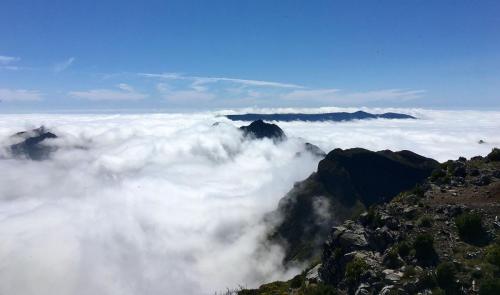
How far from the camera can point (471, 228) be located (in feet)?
136

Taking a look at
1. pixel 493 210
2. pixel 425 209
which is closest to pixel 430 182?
pixel 425 209

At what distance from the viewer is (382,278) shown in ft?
130

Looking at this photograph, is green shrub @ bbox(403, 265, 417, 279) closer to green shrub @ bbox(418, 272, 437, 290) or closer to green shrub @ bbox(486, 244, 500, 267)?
green shrub @ bbox(418, 272, 437, 290)

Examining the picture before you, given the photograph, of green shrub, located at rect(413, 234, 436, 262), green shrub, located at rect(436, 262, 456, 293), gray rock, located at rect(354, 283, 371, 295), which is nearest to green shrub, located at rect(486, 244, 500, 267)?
green shrub, located at rect(436, 262, 456, 293)

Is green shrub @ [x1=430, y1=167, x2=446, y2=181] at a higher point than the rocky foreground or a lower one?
higher

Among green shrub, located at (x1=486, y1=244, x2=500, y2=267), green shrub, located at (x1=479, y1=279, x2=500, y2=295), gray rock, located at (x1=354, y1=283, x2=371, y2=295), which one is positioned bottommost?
gray rock, located at (x1=354, y1=283, x2=371, y2=295)

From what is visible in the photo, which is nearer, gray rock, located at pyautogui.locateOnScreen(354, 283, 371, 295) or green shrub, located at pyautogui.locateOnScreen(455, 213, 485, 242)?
gray rock, located at pyautogui.locateOnScreen(354, 283, 371, 295)

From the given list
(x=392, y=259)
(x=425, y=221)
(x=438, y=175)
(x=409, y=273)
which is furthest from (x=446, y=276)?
(x=438, y=175)

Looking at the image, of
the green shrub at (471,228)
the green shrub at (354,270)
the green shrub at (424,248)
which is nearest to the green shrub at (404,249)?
the green shrub at (424,248)

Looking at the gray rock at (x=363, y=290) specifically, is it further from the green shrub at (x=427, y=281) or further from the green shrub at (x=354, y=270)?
the green shrub at (x=427, y=281)

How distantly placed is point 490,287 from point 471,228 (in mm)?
10675

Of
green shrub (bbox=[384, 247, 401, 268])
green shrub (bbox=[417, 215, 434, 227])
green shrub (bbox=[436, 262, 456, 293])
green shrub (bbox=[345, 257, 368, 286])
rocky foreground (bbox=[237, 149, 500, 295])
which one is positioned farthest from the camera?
green shrub (bbox=[417, 215, 434, 227])

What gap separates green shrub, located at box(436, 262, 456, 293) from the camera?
35156 mm

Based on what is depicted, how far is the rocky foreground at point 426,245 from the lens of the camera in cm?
3588
